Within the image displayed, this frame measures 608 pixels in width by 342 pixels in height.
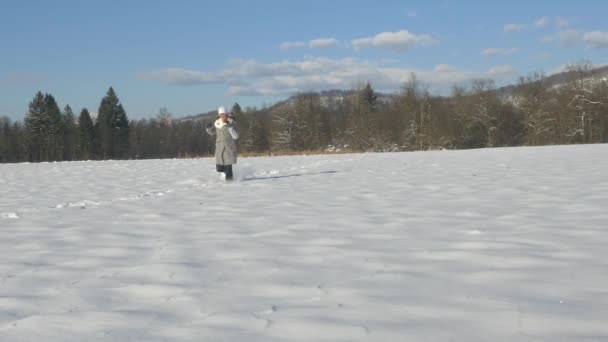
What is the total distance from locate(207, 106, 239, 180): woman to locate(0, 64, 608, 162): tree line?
24.6 metres

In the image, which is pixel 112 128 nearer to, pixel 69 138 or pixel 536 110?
pixel 69 138

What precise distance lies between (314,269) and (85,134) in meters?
70.1

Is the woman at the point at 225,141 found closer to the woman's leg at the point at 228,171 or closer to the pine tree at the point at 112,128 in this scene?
the woman's leg at the point at 228,171

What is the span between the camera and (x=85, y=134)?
6656cm

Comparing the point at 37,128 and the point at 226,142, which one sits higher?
the point at 37,128

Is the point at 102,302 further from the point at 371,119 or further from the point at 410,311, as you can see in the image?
the point at 371,119

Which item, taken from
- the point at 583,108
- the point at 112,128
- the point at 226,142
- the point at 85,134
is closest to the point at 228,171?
the point at 226,142

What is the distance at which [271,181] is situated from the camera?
1093 cm

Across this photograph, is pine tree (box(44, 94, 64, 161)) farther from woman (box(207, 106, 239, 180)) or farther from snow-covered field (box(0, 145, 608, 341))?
snow-covered field (box(0, 145, 608, 341))

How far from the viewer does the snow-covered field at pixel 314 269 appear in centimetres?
249

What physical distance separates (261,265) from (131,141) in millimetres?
83243

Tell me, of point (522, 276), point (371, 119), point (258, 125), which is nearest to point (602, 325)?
point (522, 276)

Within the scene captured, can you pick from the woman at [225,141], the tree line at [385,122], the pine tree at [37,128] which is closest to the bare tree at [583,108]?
the tree line at [385,122]

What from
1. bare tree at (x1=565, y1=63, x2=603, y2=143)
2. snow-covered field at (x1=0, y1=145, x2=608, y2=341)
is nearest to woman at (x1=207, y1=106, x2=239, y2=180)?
snow-covered field at (x1=0, y1=145, x2=608, y2=341)
